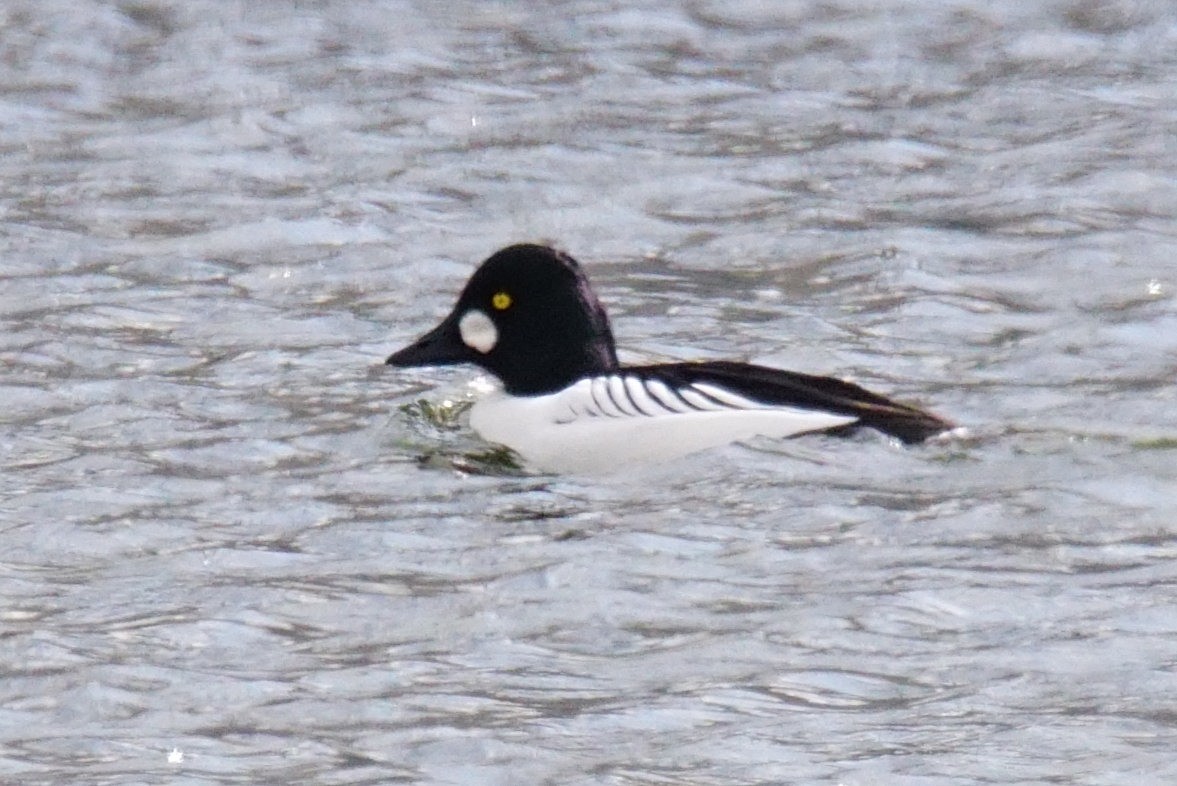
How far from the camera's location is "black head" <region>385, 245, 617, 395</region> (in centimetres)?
892

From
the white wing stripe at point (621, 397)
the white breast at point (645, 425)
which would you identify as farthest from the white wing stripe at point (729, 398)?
the white wing stripe at point (621, 397)

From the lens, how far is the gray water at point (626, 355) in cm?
616

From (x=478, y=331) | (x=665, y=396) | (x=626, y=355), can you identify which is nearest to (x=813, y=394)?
(x=665, y=396)

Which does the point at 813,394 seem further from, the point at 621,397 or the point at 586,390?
the point at 586,390

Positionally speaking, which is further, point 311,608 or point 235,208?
point 235,208

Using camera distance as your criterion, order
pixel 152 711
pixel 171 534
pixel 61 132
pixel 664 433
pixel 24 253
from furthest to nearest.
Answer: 1. pixel 61 132
2. pixel 24 253
3. pixel 664 433
4. pixel 171 534
5. pixel 152 711

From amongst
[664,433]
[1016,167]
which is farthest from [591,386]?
[1016,167]

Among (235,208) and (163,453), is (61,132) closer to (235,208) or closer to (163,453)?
(235,208)

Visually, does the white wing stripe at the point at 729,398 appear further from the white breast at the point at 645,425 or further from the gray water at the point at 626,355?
the gray water at the point at 626,355

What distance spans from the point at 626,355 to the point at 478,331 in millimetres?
1541

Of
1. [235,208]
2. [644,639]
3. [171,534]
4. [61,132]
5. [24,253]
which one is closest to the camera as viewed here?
[644,639]

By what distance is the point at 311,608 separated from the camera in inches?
276

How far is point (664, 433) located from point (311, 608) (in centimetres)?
185

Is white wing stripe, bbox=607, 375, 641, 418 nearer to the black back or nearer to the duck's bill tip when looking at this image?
the black back
